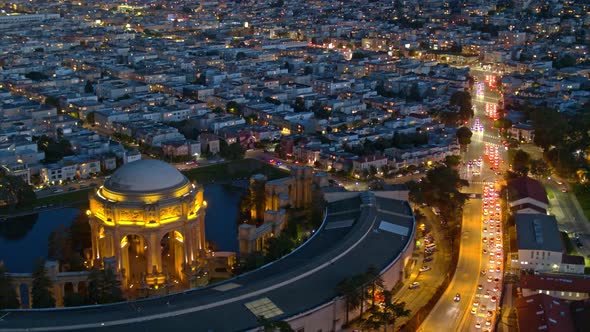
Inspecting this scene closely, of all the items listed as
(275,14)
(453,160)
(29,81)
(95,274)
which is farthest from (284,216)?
(275,14)

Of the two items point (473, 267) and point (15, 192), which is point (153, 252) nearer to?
point (473, 267)

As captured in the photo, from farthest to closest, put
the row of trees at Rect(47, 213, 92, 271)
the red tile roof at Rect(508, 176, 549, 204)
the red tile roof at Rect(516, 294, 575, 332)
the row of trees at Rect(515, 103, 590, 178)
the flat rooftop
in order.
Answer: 1. the row of trees at Rect(515, 103, 590, 178)
2. the red tile roof at Rect(508, 176, 549, 204)
3. the row of trees at Rect(47, 213, 92, 271)
4. the red tile roof at Rect(516, 294, 575, 332)
5. the flat rooftop

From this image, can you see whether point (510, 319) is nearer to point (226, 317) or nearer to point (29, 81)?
point (226, 317)

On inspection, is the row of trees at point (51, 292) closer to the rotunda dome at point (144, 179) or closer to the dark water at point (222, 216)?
the rotunda dome at point (144, 179)

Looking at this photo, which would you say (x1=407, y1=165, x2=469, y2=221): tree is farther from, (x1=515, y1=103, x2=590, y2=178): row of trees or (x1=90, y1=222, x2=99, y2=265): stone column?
(x1=90, y1=222, x2=99, y2=265): stone column

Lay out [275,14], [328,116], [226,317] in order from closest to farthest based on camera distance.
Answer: [226,317], [328,116], [275,14]

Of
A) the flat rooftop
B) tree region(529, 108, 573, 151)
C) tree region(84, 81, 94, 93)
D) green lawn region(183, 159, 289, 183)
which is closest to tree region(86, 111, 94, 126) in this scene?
tree region(84, 81, 94, 93)
